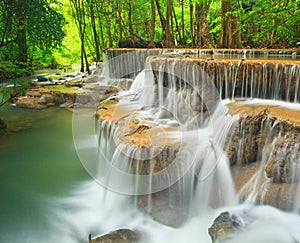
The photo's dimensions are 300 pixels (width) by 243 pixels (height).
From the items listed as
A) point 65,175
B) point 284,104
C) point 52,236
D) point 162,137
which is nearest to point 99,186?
→ point 65,175

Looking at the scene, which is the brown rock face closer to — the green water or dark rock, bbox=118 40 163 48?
the green water

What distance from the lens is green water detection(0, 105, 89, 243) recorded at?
5.38 meters

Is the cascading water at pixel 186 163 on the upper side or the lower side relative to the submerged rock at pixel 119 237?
upper

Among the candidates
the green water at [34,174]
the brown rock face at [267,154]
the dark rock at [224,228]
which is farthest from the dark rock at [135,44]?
the dark rock at [224,228]

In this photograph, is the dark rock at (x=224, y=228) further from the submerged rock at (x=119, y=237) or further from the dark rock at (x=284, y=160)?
the submerged rock at (x=119, y=237)

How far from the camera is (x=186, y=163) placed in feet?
16.7

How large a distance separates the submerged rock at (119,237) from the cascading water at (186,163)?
0.27 m

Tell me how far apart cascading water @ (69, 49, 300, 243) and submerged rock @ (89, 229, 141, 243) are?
27 cm

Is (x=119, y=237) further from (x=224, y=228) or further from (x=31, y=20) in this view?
(x=31, y=20)

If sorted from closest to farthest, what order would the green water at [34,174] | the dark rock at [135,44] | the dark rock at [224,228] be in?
the dark rock at [224,228], the green water at [34,174], the dark rock at [135,44]

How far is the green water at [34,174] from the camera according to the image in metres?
5.38

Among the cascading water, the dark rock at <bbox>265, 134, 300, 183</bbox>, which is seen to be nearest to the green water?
the cascading water

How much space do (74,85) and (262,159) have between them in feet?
42.4

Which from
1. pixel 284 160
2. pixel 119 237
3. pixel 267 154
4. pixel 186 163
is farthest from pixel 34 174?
pixel 284 160
